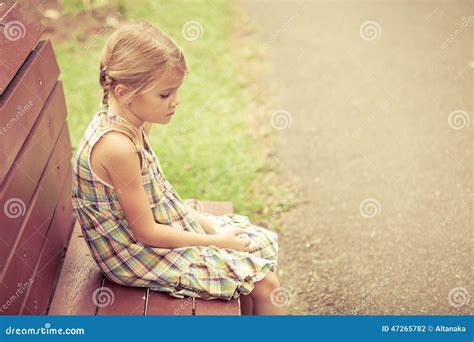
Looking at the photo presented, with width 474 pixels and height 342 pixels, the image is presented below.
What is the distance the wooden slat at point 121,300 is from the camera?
7.22 feet

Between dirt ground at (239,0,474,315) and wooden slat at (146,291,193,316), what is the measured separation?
1.02m

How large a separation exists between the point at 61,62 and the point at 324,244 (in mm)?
3153

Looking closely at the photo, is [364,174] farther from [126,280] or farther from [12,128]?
[12,128]

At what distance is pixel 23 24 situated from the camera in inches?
87.1

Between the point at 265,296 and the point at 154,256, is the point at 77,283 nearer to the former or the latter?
the point at 154,256

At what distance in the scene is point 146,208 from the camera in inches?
83.6

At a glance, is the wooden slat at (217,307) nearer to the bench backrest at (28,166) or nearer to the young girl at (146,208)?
the young girl at (146,208)

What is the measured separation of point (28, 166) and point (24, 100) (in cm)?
24

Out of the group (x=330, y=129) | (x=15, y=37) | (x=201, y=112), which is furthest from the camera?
(x=201, y=112)

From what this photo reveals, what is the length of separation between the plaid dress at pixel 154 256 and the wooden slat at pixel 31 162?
6.9 inches

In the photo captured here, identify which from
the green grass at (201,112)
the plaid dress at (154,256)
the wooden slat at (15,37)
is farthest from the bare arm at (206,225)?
the green grass at (201,112)

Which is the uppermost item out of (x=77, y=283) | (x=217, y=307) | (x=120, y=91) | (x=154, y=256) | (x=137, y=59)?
(x=137, y=59)

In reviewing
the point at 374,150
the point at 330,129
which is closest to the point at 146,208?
the point at 374,150

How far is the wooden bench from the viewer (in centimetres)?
198
